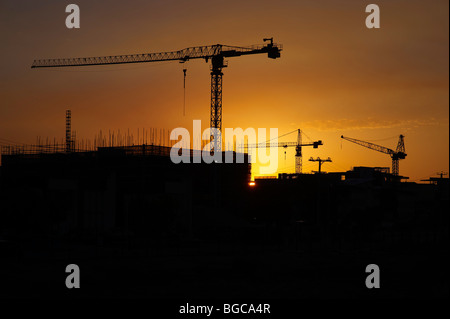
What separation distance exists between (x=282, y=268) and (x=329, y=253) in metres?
15.6

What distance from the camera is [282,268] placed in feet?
147

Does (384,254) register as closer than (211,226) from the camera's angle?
Yes

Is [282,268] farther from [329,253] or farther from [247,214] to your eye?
[247,214]

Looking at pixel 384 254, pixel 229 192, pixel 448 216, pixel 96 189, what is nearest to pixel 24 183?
pixel 96 189

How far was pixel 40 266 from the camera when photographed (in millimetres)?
42062

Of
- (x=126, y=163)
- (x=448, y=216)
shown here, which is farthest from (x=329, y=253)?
(x=126, y=163)

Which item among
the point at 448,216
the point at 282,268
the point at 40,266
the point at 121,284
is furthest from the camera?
the point at 448,216

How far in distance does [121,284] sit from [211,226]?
53.3 m

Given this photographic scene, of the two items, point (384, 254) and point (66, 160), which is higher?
point (66, 160)

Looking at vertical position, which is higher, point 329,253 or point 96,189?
point 96,189
